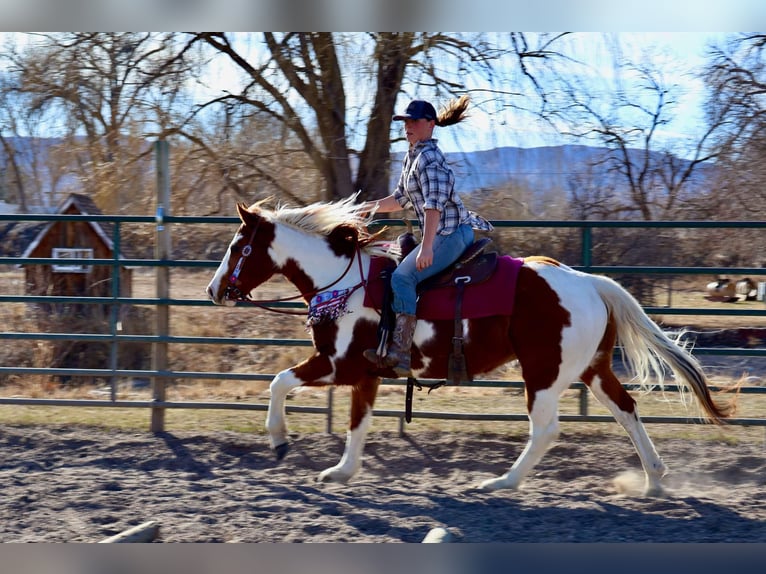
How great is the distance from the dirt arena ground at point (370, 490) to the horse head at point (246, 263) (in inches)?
50.7

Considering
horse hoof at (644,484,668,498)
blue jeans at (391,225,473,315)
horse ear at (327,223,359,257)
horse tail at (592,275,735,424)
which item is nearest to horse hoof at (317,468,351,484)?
blue jeans at (391,225,473,315)

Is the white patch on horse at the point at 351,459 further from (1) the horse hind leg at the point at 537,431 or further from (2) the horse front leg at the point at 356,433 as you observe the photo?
(1) the horse hind leg at the point at 537,431

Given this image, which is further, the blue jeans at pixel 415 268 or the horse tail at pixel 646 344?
the horse tail at pixel 646 344

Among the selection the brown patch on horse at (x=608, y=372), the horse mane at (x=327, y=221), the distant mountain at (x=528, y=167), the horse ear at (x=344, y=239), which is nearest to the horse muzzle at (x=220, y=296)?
the horse mane at (x=327, y=221)

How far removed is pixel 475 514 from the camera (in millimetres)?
5039

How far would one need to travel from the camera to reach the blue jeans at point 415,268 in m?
5.39

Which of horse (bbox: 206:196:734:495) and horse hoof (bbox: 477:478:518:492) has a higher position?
horse (bbox: 206:196:734:495)

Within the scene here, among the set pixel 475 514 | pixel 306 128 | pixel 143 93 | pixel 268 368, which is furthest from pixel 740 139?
pixel 475 514

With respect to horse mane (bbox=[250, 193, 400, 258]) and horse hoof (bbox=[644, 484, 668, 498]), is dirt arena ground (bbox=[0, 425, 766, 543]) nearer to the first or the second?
horse hoof (bbox=[644, 484, 668, 498])

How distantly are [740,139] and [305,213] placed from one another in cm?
868

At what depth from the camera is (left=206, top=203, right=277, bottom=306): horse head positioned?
5.80 meters

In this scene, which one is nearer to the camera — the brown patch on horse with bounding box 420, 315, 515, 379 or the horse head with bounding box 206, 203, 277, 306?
the brown patch on horse with bounding box 420, 315, 515, 379
